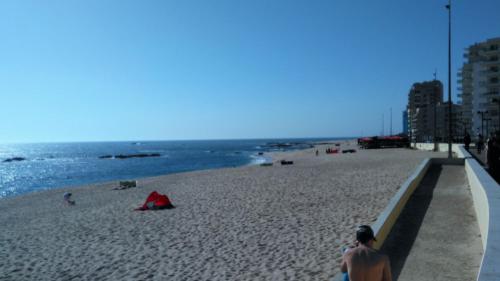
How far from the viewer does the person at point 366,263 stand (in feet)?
13.0

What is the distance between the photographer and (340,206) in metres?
12.5

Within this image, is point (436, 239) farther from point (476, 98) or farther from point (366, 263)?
point (476, 98)

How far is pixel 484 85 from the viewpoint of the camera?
83.1 m

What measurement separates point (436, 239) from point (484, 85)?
286 ft

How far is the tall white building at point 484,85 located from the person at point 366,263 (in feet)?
258

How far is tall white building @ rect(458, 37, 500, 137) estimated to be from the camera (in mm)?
79000

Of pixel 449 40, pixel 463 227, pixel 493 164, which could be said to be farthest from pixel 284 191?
pixel 449 40

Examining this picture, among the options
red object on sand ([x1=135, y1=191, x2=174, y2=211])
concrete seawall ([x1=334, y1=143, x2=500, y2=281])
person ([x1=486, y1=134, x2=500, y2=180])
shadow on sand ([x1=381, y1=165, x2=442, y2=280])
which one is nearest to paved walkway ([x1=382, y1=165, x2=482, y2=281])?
shadow on sand ([x1=381, y1=165, x2=442, y2=280])

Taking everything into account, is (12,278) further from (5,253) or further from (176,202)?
(176,202)

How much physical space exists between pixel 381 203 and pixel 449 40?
48.0 ft

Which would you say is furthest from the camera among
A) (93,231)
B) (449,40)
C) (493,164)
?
(449,40)

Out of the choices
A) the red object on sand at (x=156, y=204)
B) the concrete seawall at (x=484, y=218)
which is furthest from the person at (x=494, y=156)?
the red object on sand at (x=156, y=204)

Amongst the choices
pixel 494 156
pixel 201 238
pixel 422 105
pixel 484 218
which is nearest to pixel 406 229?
pixel 484 218

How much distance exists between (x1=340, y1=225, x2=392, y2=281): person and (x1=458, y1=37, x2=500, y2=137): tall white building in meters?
78.7
